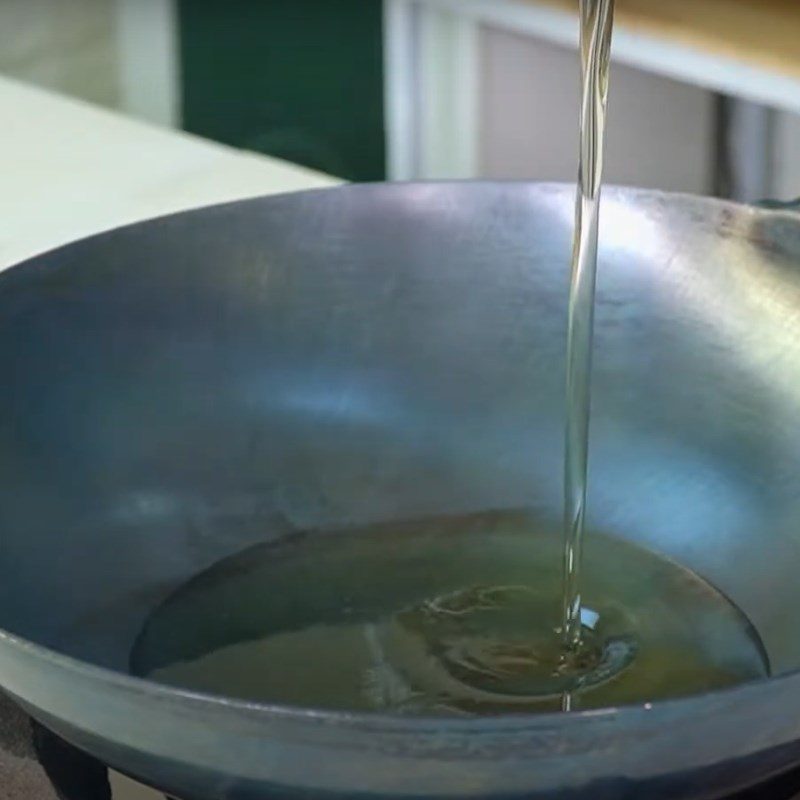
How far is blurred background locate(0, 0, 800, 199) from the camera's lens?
3.66ft

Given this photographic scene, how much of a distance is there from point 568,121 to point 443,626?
920 millimetres

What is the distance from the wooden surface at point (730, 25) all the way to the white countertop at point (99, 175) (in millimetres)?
270

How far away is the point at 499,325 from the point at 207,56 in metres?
1.16

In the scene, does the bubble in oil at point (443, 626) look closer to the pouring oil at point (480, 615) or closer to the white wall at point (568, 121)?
the pouring oil at point (480, 615)

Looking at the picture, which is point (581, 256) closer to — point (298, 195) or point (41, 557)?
point (298, 195)

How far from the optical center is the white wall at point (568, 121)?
56.0 inches

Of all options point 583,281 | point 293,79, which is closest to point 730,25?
point 583,281

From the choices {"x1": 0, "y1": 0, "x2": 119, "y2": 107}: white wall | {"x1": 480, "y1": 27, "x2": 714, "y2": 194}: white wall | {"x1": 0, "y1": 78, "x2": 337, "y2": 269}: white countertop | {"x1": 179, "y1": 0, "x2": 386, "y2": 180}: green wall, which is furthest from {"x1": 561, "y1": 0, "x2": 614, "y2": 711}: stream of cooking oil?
{"x1": 0, "y1": 0, "x2": 119, "y2": 107}: white wall

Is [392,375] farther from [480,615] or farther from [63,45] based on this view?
[63,45]

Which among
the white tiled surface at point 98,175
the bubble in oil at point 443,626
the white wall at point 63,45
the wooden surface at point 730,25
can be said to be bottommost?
the white wall at point 63,45

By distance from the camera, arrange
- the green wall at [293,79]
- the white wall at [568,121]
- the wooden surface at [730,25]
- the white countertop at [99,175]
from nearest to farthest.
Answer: the white countertop at [99,175] < the wooden surface at [730,25] < the white wall at [568,121] < the green wall at [293,79]

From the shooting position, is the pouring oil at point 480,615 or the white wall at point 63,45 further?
the white wall at point 63,45

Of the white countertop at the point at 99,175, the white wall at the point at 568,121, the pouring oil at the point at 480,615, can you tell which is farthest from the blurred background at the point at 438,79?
the pouring oil at the point at 480,615

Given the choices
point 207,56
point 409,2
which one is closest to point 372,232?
point 409,2
